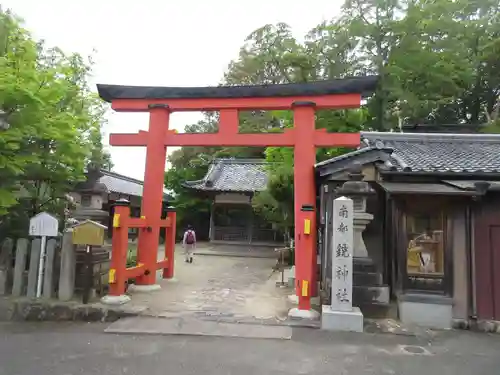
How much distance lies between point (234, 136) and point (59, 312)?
5.49m

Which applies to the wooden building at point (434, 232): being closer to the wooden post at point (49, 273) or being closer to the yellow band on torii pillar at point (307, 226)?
the yellow band on torii pillar at point (307, 226)

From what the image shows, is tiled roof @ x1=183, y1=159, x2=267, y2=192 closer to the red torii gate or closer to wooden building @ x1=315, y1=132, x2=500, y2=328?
the red torii gate

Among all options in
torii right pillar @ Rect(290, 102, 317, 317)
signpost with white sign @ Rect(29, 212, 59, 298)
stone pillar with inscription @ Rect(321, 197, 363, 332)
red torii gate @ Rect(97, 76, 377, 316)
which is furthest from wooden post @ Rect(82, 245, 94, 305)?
stone pillar with inscription @ Rect(321, 197, 363, 332)

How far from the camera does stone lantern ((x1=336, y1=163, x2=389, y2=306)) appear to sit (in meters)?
8.02

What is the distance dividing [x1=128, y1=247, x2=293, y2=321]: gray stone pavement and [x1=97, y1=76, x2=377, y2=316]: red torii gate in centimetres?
75

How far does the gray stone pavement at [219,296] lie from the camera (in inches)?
314

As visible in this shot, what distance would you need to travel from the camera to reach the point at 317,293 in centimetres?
1005

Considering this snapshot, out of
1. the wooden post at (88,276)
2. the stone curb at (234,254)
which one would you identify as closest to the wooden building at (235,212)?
the stone curb at (234,254)

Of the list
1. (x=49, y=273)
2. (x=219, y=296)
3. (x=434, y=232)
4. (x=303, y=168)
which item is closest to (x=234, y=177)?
(x=219, y=296)

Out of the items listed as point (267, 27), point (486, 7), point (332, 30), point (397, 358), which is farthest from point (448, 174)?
point (267, 27)

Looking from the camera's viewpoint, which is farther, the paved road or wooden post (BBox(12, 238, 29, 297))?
wooden post (BBox(12, 238, 29, 297))

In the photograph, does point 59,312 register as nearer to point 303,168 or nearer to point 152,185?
point 152,185

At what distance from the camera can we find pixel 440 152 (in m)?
10.6

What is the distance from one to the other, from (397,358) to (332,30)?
67.3 feet
